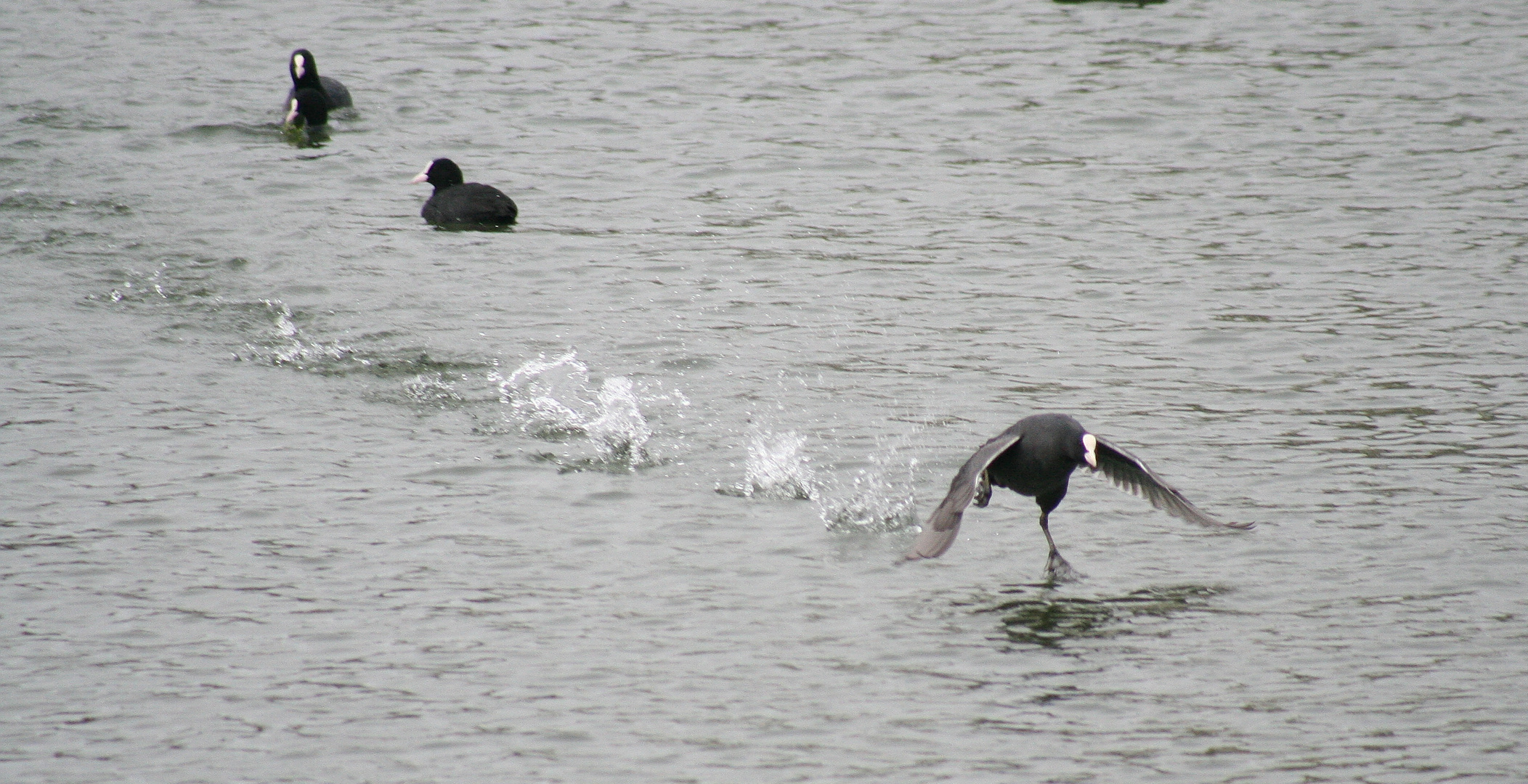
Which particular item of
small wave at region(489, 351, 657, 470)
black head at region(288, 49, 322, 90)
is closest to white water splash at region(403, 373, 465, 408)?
Result: small wave at region(489, 351, 657, 470)

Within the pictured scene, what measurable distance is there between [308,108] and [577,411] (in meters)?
6.73

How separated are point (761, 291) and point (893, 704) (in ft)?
16.8

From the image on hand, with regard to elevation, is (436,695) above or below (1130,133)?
below

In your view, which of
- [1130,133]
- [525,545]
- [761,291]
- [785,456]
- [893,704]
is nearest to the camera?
[893,704]

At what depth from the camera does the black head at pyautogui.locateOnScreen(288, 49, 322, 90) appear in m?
13.7

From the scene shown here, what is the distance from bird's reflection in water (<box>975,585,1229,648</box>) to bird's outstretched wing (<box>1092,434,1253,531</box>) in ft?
0.91

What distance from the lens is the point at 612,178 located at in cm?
1245

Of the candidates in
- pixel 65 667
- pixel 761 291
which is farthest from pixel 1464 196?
pixel 65 667

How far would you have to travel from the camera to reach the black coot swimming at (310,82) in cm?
1373

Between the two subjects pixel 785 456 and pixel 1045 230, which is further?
pixel 1045 230

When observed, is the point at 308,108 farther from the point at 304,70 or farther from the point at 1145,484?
the point at 1145,484

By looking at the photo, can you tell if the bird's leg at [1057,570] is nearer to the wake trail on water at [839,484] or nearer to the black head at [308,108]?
the wake trail on water at [839,484]

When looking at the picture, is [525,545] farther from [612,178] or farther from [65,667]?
[612,178]

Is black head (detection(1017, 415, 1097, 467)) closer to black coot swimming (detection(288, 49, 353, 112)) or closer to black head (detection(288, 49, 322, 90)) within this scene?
black coot swimming (detection(288, 49, 353, 112))
